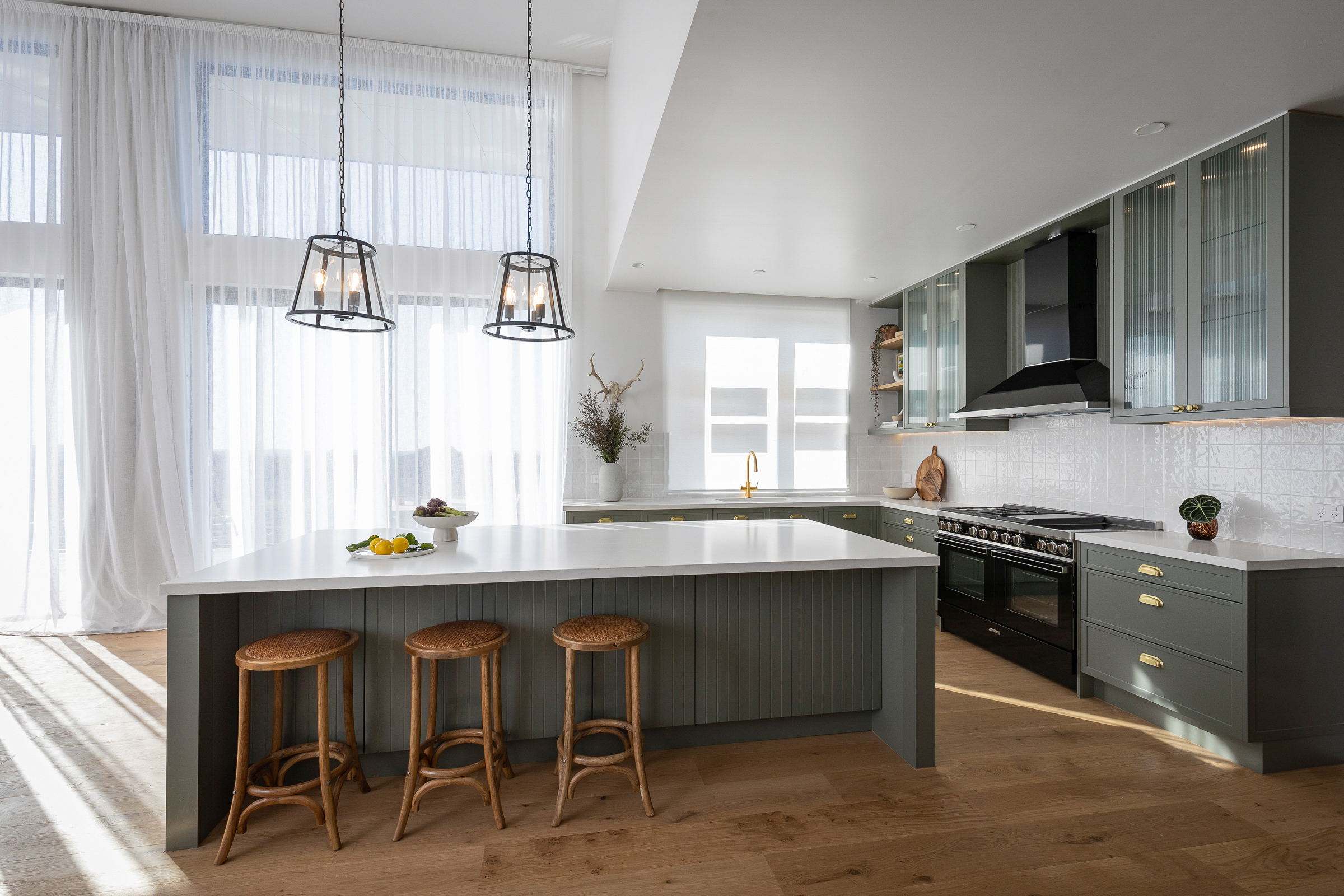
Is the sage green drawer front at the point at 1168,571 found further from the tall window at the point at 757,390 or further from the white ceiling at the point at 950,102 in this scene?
the tall window at the point at 757,390

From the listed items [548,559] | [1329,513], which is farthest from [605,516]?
[1329,513]

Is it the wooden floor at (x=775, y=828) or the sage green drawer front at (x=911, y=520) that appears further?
the sage green drawer front at (x=911, y=520)

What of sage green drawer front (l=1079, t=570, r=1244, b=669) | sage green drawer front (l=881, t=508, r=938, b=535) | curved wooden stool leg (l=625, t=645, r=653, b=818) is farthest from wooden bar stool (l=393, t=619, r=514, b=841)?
sage green drawer front (l=881, t=508, r=938, b=535)

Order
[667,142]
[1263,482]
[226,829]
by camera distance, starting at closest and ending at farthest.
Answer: [226,829], [667,142], [1263,482]

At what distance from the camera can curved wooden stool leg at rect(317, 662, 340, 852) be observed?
6.85 feet

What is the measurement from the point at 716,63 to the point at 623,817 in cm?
259

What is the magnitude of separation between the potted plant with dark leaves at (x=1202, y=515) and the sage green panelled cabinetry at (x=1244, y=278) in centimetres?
42

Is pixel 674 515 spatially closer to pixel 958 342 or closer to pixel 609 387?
pixel 609 387

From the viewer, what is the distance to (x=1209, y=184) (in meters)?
2.81

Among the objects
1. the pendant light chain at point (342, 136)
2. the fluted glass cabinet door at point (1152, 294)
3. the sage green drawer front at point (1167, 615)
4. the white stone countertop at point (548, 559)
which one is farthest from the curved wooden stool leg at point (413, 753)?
the fluted glass cabinet door at point (1152, 294)

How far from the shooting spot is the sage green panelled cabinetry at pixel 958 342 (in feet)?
14.7

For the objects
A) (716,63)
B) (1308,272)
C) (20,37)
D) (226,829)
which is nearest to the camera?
(226,829)

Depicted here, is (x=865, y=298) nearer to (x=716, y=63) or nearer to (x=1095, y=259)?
(x=1095, y=259)

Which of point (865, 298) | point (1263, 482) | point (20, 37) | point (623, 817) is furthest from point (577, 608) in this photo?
point (20, 37)
